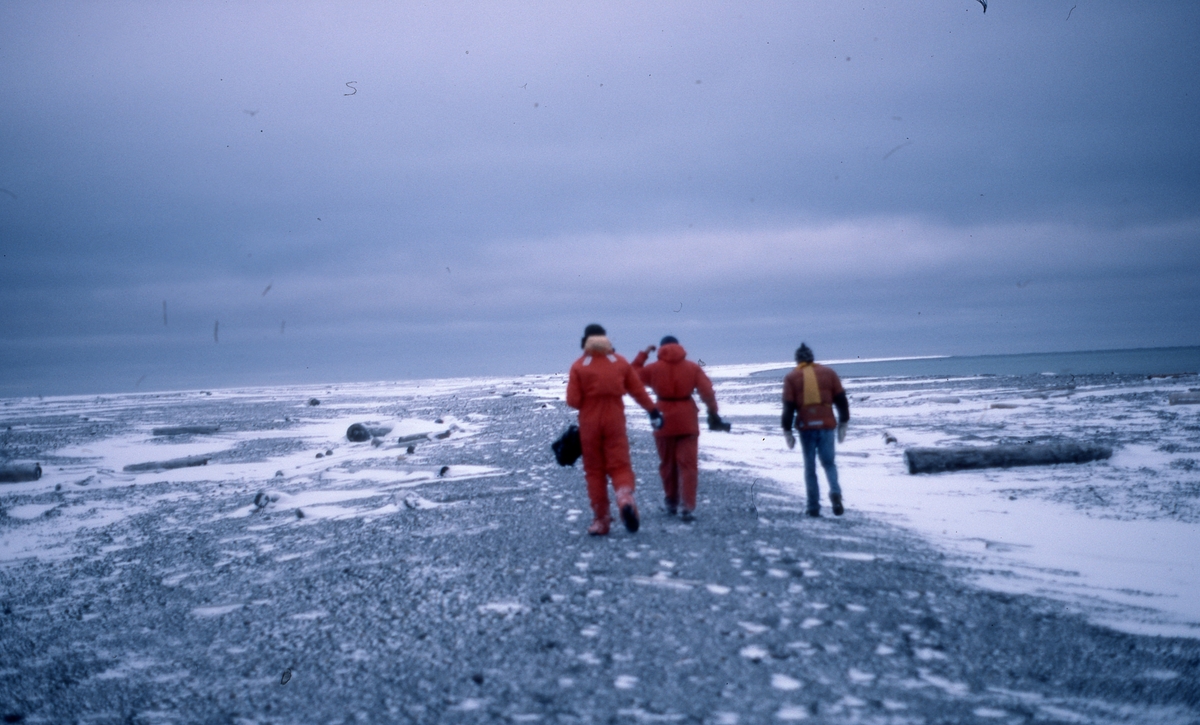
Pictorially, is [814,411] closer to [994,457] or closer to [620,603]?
[620,603]

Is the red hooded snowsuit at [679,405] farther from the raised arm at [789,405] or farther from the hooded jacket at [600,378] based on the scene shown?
the raised arm at [789,405]

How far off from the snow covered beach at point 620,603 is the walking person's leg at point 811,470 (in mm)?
309

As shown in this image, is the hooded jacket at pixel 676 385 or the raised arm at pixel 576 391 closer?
the raised arm at pixel 576 391

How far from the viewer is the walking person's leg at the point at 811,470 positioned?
9.41m

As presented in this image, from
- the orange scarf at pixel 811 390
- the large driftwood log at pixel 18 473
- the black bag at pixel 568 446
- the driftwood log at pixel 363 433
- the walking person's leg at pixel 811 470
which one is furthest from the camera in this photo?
the driftwood log at pixel 363 433

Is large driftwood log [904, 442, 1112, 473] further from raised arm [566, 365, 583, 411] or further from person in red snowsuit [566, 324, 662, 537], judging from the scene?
raised arm [566, 365, 583, 411]

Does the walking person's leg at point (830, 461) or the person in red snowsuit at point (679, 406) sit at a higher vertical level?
the person in red snowsuit at point (679, 406)

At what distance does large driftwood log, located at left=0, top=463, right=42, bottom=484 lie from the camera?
17.1 m

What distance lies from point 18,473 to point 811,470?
58.6 ft

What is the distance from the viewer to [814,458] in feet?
31.0

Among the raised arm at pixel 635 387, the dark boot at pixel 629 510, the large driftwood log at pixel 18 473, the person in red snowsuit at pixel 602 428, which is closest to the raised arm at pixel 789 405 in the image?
the raised arm at pixel 635 387

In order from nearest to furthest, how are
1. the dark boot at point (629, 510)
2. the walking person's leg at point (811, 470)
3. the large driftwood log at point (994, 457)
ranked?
the dark boot at point (629, 510)
the walking person's leg at point (811, 470)
the large driftwood log at point (994, 457)

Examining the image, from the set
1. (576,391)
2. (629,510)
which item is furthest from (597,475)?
(576,391)

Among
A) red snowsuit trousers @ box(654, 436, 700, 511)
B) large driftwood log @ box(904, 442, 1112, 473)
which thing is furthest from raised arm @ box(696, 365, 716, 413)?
large driftwood log @ box(904, 442, 1112, 473)
